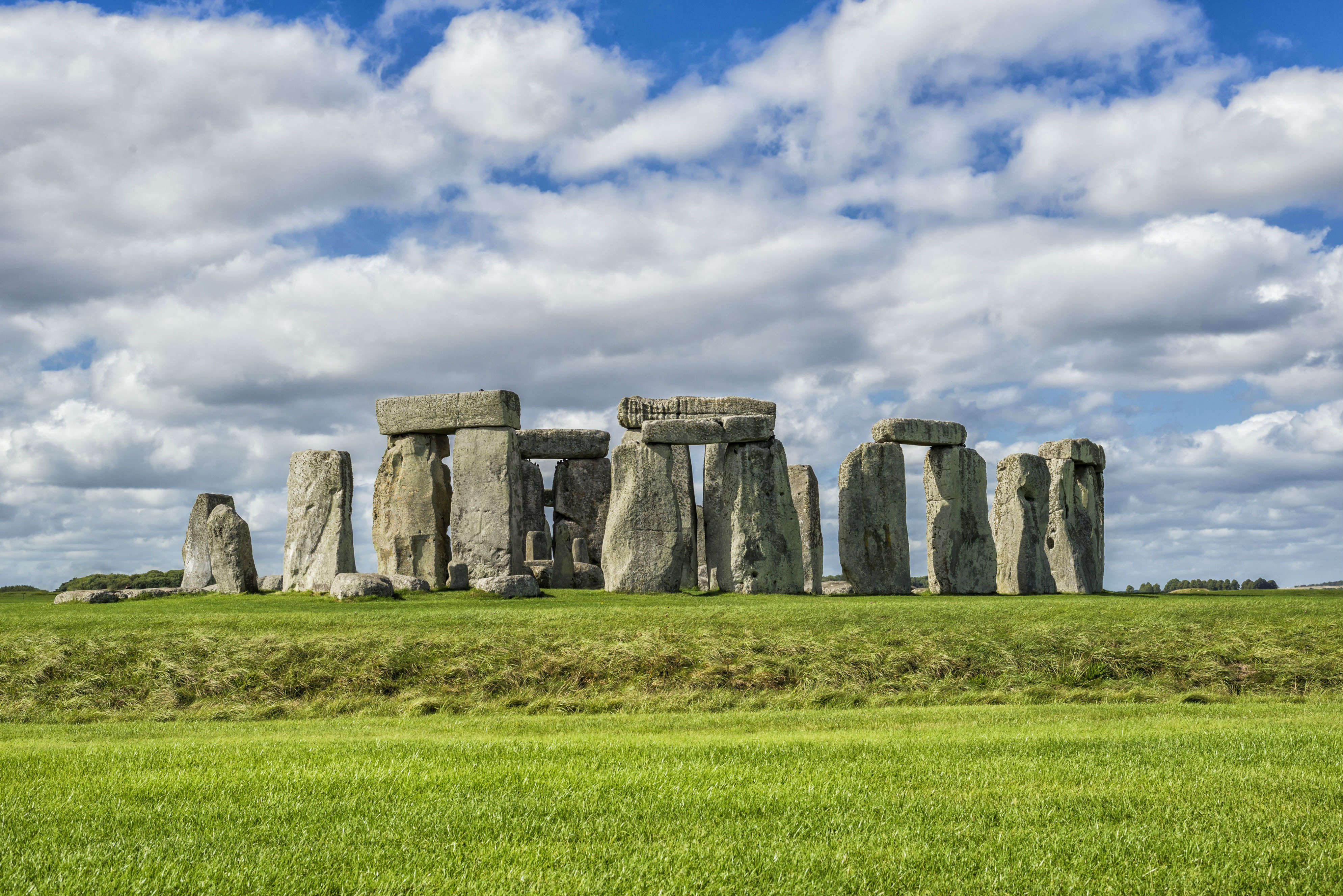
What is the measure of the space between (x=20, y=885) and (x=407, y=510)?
58.9 feet

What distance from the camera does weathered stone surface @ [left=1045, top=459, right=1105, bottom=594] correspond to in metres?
24.9

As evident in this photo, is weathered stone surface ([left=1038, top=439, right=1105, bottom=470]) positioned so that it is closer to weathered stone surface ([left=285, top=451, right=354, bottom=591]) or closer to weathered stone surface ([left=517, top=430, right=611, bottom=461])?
weathered stone surface ([left=517, top=430, right=611, bottom=461])

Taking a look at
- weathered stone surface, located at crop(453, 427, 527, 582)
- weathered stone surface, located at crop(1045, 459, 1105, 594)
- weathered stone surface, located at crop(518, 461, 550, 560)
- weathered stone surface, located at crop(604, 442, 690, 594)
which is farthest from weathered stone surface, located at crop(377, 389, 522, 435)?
weathered stone surface, located at crop(1045, 459, 1105, 594)

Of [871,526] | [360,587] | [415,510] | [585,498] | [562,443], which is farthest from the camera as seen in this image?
[585,498]

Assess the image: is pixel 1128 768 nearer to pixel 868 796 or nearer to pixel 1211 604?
pixel 868 796

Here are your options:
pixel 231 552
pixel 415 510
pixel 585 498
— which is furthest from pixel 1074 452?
pixel 231 552

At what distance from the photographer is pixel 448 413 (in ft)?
73.4

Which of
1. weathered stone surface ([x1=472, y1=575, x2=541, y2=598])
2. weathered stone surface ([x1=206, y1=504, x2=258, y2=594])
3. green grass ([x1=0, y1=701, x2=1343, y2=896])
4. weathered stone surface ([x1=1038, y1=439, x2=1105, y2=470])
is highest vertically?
weathered stone surface ([x1=1038, y1=439, x2=1105, y2=470])

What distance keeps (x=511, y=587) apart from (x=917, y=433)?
9.70 m

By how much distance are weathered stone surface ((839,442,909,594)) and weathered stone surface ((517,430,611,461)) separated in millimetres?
6036

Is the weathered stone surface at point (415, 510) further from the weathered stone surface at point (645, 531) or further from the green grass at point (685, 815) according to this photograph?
the green grass at point (685, 815)

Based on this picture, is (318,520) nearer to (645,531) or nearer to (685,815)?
(645,531)

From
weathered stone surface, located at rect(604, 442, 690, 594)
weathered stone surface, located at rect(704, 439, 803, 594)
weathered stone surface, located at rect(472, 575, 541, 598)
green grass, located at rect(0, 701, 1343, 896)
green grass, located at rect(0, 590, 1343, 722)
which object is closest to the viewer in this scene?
green grass, located at rect(0, 701, 1343, 896)

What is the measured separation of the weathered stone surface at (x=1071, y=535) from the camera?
81.6ft
